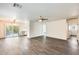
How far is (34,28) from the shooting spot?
2791 millimetres

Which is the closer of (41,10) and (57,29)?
(41,10)

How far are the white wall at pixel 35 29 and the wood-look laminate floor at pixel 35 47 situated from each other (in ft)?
0.58

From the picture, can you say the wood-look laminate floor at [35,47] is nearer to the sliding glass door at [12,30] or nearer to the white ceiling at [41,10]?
the sliding glass door at [12,30]

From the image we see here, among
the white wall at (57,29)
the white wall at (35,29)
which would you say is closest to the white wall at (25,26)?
the white wall at (35,29)

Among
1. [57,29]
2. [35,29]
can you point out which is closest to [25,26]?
[35,29]

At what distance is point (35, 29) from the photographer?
2803 mm

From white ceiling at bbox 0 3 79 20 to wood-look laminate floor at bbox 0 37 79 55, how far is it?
0.54 metres

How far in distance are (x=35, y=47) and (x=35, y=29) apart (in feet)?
1.44

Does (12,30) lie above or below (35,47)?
above

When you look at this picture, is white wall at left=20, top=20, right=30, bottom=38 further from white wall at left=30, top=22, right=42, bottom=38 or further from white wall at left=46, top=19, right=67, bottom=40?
white wall at left=46, top=19, right=67, bottom=40

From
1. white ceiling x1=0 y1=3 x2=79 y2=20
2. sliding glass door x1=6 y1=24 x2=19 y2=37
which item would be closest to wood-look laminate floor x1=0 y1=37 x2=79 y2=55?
sliding glass door x1=6 y1=24 x2=19 y2=37

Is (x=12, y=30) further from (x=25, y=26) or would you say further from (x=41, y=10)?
(x=41, y=10)

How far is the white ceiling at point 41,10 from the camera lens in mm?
2584

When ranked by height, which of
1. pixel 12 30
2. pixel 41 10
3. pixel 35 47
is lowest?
pixel 35 47
